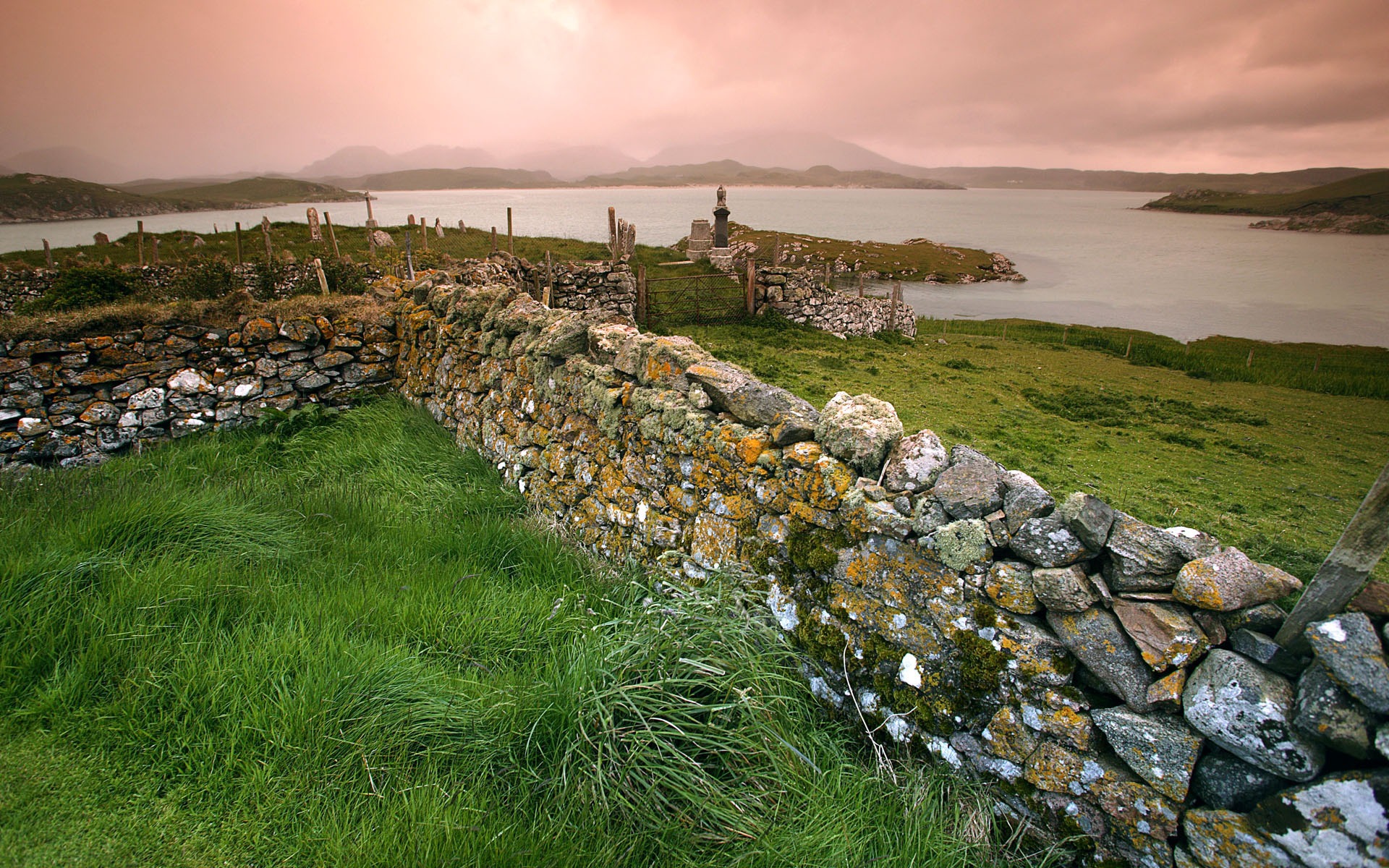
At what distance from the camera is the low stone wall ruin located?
193 centimetres

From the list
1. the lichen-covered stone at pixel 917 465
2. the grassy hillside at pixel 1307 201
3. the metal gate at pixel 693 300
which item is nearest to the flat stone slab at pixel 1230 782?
the lichen-covered stone at pixel 917 465

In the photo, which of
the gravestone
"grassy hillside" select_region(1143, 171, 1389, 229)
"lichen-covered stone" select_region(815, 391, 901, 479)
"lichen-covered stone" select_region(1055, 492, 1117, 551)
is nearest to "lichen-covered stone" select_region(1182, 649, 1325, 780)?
"lichen-covered stone" select_region(1055, 492, 1117, 551)

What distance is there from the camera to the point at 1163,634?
89.9 inches

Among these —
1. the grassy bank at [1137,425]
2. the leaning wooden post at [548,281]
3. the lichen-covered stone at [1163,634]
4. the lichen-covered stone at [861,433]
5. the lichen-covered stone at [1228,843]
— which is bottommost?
the grassy bank at [1137,425]

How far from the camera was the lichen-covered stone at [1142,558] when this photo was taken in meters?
2.42

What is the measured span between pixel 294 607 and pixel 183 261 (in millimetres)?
26133

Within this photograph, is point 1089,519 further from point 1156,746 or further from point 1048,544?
point 1156,746

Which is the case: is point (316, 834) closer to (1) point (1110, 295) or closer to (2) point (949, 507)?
(2) point (949, 507)

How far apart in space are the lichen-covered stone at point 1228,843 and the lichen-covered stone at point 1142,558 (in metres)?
0.82

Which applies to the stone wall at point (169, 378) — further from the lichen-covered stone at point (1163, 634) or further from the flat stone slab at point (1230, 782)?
the flat stone slab at point (1230, 782)

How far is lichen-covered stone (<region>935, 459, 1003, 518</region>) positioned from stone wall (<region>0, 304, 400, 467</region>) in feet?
24.7

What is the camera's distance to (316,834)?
7.48ft

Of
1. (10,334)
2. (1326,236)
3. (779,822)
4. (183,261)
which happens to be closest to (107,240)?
(183,261)

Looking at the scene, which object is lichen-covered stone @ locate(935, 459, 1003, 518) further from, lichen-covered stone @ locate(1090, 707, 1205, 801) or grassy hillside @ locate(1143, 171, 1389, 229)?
grassy hillside @ locate(1143, 171, 1389, 229)
